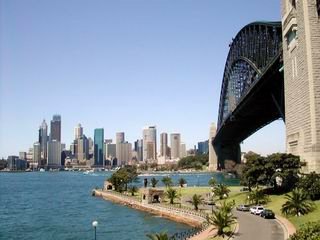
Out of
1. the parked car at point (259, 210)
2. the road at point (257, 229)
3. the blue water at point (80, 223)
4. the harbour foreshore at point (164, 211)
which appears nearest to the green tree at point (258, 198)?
the parked car at point (259, 210)

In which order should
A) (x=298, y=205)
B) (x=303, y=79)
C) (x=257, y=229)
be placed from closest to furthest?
(x=257, y=229)
(x=298, y=205)
(x=303, y=79)

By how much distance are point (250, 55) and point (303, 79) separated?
7294 cm

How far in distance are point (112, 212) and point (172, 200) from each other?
12662mm

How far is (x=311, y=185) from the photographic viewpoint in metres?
60.3

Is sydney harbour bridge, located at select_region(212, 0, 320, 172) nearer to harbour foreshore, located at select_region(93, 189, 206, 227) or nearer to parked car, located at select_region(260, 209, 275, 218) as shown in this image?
parked car, located at select_region(260, 209, 275, 218)

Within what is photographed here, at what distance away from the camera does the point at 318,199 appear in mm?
58750

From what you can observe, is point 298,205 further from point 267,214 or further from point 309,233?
point 309,233

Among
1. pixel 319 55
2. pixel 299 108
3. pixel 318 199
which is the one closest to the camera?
pixel 318 199

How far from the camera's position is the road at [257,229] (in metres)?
43.9

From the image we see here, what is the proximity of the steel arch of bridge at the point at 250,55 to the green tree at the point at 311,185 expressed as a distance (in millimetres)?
38569

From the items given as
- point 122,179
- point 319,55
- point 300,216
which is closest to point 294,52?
point 319,55

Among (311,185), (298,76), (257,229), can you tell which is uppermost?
(298,76)

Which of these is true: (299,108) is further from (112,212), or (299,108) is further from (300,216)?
(112,212)

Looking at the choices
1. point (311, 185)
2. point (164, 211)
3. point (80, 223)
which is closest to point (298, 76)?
point (311, 185)
